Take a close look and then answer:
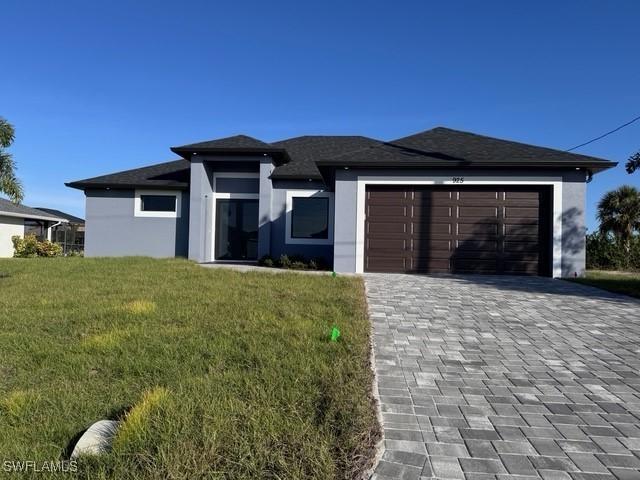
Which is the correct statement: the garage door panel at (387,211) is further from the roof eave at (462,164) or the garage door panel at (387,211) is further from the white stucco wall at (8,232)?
the white stucco wall at (8,232)

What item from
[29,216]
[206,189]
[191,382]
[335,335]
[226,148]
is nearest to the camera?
[191,382]

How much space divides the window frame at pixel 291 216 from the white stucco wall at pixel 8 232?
57.0ft

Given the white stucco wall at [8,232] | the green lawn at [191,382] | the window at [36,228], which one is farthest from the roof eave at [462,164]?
the window at [36,228]

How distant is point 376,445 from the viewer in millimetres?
2818

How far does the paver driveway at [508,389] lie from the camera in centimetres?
267

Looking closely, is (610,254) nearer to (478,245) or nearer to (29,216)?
(478,245)

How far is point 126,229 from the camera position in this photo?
16.9 metres

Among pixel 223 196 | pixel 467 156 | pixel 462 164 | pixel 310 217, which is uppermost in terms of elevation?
pixel 467 156

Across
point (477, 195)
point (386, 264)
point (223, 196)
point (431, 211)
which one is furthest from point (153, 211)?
point (477, 195)

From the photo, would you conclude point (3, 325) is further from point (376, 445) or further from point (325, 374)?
point (376, 445)

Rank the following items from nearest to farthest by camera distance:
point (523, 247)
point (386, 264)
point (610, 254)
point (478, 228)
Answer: point (523, 247) → point (478, 228) → point (386, 264) → point (610, 254)

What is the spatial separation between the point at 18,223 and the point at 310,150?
18021mm

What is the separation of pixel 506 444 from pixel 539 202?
35.3 feet

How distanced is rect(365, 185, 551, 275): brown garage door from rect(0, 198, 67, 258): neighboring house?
20.1 metres
